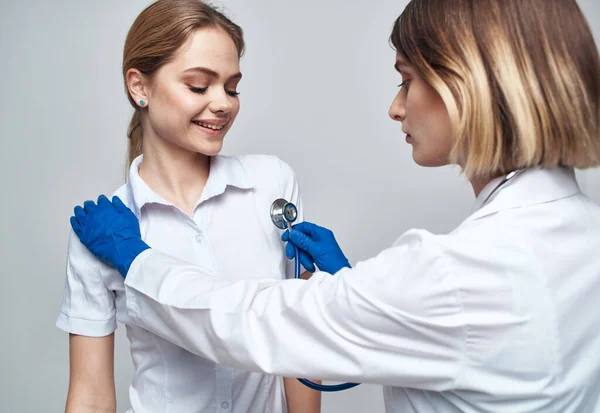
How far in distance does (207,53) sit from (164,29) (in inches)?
4.5

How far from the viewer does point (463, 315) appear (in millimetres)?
1137

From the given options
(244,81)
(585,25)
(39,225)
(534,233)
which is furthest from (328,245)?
(39,225)

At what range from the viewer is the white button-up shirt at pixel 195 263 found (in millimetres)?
1594

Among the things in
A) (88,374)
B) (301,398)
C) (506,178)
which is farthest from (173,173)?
(506,178)

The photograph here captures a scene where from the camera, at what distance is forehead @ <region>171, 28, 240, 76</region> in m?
1.56

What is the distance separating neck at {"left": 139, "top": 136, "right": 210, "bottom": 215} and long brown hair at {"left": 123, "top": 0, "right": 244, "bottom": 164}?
0.19 m

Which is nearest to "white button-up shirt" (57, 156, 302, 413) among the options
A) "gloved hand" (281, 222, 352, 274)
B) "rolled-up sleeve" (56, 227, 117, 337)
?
"rolled-up sleeve" (56, 227, 117, 337)

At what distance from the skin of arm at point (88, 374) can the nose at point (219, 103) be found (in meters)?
0.61

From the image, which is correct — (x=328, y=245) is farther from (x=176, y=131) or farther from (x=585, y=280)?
(x=585, y=280)

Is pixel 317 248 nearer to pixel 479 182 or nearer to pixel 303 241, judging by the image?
pixel 303 241

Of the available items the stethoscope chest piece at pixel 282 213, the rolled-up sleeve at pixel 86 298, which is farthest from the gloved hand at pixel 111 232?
the stethoscope chest piece at pixel 282 213

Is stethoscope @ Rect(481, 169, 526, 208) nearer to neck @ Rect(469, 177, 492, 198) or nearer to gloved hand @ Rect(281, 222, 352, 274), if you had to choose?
neck @ Rect(469, 177, 492, 198)

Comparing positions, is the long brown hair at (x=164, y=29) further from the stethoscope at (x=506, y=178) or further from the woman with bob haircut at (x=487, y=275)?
the stethoscope at (x=506, y=178)

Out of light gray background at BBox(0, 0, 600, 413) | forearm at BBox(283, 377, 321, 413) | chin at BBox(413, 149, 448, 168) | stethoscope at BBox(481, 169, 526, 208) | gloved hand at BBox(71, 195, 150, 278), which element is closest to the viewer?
stethoscope at BBox(481, 169, 526, 208)
